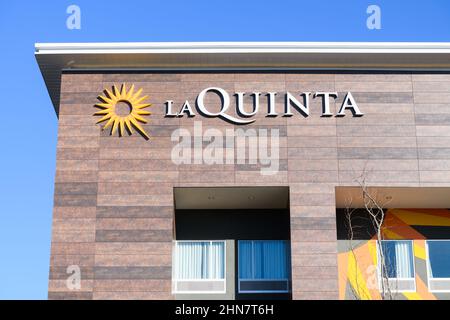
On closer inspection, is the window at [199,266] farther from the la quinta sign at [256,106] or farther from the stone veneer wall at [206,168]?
the la quinta sign at [256,106]

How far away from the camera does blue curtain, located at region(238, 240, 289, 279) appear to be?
23.4 meters

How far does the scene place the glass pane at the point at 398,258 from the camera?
2331 cm

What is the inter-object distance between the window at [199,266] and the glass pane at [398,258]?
5.30m

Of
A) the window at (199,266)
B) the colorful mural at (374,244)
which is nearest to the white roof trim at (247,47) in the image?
the colorful mural at (374,244)

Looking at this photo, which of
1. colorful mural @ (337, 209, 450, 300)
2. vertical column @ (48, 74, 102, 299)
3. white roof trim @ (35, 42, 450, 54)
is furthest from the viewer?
A: colorful mural @ (337, 209, 450, 300)

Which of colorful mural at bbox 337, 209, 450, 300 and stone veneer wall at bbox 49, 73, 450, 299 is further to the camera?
colorful mural at bbox 337, 209, 450, 300

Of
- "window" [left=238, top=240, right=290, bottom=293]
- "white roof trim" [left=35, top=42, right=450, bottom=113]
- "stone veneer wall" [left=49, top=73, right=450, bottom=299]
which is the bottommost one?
"window" [left=238, top=240, right=290, bottom=293]

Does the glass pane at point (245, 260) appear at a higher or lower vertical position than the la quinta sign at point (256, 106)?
lower

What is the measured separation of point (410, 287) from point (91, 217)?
1031 cm

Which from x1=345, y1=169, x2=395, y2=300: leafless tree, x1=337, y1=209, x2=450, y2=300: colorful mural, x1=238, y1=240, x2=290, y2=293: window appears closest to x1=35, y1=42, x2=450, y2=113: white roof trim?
x1=345, y1=169, x2=395, y2=300: leafless tree

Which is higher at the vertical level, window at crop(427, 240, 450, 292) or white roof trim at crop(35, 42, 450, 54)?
white roof trim at crop(35, 42, 450, 54)

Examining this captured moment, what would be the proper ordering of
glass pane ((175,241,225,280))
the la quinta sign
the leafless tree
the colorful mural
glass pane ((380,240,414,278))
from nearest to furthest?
the leafless tree → the la quinta sign → glass pane ((175,241,225,280)) → the colorful mural → glass pane ((380,240,414,278))

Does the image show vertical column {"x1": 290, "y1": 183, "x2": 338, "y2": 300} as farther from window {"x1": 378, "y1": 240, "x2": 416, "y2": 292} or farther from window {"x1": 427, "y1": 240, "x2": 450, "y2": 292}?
window {"x1": 427, "y1": 240, "x2": 450, "y2": 292}
